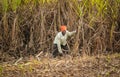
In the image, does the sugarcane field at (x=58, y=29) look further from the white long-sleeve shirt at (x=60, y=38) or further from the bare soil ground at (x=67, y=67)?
the bare soil ground at (x=67, y=67)

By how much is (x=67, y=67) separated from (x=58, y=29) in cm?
113

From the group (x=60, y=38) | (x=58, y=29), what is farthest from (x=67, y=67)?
(x=58, y=29)

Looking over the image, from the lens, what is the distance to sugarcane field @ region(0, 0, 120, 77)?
5582 mm

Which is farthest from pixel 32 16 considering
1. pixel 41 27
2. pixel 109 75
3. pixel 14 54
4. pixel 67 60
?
pixel 109 75

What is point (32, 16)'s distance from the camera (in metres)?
5.84

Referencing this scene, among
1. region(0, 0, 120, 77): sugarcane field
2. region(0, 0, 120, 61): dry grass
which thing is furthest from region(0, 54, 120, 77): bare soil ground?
region(0, 0, 120, 61): dry grass

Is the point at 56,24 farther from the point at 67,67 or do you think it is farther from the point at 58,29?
the point at 67,67

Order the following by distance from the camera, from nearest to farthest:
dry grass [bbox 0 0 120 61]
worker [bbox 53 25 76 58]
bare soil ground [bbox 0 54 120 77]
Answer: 1. bare soil ground [bbox 0 54 120 77]
2. worker [bbox 53 25 76 58]
3. dry grass [bbox 0 0 120 61]

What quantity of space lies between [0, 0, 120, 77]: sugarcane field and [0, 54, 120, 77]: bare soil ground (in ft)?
0.73

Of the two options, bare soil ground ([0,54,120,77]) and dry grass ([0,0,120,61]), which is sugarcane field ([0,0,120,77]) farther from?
bare soil ground ([0,54,120,77])

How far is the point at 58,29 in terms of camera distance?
19.2 feet

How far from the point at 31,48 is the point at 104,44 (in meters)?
1.10

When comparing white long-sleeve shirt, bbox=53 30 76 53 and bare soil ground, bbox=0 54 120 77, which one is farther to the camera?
white long-sleeve shirt, bbox=53 30 76 53

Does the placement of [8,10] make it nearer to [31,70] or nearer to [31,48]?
[31,48]
